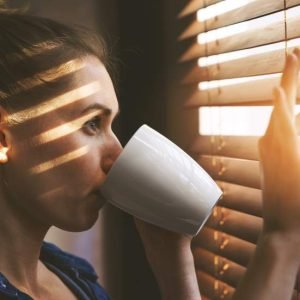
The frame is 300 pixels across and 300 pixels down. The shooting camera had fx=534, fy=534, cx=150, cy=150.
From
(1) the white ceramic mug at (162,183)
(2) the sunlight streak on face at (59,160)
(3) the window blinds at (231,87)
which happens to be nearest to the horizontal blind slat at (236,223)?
(3) the window blinds at (231,87)

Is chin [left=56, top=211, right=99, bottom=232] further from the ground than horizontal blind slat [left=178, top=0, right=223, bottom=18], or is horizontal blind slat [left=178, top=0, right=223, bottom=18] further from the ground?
horizontal blind slat [left=178, top=0, right=223, bottom=18]

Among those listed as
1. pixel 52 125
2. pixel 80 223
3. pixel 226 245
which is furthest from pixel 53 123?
pixel 226 245

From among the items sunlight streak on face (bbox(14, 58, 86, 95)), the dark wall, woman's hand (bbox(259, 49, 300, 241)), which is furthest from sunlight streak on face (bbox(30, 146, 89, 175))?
the dark wall

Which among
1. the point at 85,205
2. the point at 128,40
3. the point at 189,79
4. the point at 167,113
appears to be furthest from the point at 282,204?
the point at 128,40

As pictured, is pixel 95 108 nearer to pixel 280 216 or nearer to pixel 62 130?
pixel 62 130

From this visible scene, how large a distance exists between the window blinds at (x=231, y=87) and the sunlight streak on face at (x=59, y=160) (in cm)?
28

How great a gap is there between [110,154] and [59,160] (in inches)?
2.8

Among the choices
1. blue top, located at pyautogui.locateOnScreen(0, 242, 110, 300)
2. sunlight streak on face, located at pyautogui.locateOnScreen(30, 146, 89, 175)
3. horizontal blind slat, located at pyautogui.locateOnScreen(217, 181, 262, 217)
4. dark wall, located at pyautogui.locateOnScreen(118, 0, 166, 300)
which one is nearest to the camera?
sunlight streak on face, located at pyautogui.locateOnScreen(30, 146, 89, 175)

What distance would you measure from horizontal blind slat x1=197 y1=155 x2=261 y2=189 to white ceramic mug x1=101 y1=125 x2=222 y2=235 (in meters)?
0.19

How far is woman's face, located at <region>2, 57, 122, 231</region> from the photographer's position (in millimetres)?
723

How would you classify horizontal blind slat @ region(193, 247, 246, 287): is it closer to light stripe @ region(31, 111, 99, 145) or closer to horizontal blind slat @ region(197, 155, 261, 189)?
horizontal blind slat @ region(197, 155, 261, 189)

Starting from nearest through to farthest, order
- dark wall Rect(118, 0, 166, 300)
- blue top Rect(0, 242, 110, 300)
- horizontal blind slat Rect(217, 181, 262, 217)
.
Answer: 1. horizontal blind slat Rect(217, 181, 262, 217)
2. blue top Rect(0, 242, 110, 300)
3. dark wall Rect(118, 0, 166, 300)

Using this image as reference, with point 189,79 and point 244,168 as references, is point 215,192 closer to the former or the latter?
point 244,168

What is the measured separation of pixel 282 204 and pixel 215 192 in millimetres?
106
